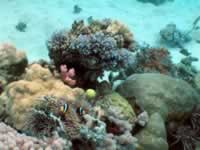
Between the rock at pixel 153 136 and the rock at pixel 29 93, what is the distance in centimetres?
101

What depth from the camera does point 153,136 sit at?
4.16 meters

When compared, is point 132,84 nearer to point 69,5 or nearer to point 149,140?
point 149,140

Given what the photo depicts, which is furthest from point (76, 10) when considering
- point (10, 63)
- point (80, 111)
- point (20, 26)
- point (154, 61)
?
point (80, 111)

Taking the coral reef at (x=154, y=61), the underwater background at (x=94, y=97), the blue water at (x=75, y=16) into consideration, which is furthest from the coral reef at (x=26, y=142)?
the blue water at (x=75, y=16)

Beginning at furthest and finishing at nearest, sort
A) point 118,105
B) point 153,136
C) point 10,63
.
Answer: point 10,63, point 118,105, point 153,136

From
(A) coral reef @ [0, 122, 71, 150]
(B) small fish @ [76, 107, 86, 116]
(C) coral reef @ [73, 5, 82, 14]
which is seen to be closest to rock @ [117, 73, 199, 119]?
(B) small fish @ [76, 107, 86, 116]

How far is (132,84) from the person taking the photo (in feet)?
16.3

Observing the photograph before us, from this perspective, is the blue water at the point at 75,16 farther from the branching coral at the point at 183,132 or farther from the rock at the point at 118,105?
the branching coral at the point at 183,132

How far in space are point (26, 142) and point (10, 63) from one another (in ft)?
6.74

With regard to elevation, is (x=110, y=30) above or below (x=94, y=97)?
above

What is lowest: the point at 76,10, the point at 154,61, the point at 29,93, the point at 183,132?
the point at 76,10

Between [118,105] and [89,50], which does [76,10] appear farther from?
[118,105]

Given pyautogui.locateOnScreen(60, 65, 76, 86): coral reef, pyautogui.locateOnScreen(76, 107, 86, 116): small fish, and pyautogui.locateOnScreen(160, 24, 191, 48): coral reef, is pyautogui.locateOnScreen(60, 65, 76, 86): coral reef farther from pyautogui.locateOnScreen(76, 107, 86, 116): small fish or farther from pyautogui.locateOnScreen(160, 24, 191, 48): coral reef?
pyautogui.locateOnScreen(160, 24, 191, 48): coral reef

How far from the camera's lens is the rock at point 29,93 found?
374 cm
